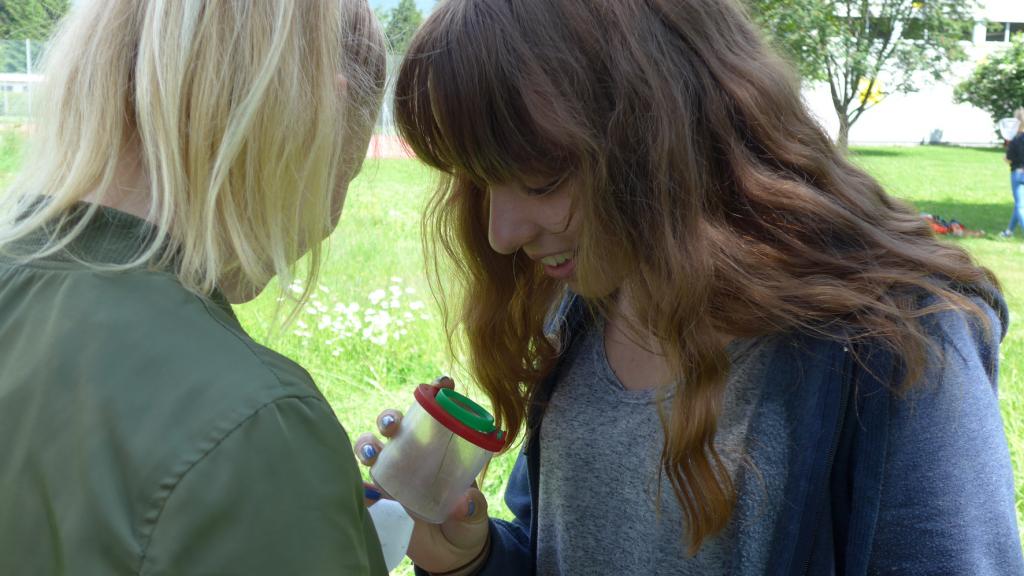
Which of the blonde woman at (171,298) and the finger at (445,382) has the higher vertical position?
the blonde woman at (171,298)

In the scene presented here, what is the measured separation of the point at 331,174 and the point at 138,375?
0.41m

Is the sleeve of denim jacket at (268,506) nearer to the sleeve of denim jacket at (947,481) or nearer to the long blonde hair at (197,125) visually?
the long blonde hair at (197,125)

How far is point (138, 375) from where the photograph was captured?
39.2 inches

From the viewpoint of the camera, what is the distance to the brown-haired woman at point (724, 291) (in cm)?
139

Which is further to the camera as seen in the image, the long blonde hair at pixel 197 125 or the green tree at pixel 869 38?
the green tree at pixel 869 38

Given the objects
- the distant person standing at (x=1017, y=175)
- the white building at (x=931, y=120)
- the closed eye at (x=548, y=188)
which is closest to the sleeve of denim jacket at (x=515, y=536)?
the closed eye at (x=548, y=188)

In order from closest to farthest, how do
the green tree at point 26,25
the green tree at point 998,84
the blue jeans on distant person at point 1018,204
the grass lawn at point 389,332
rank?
the green tree at point 26,25 < the grass lawn at point 389,332 < the blue jeans on distant person at point 1018,204 < the green tree at point 998,84

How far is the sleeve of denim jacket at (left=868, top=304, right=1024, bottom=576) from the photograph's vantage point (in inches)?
53.6

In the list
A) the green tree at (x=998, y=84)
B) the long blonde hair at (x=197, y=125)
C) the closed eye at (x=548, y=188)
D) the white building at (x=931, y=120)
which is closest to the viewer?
the long blonde hair at (x=197, y=125)

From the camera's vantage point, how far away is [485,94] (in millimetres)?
1521

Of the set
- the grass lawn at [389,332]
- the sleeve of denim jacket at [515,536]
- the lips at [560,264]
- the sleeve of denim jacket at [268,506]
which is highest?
the lips at [560,264]

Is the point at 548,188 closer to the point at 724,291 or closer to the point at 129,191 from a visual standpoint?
the point at 724,291

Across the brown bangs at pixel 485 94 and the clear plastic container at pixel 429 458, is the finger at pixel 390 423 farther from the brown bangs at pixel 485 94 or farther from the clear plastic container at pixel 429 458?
the brown bangs at pixel 485 94

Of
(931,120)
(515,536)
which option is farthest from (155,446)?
(931,120)
